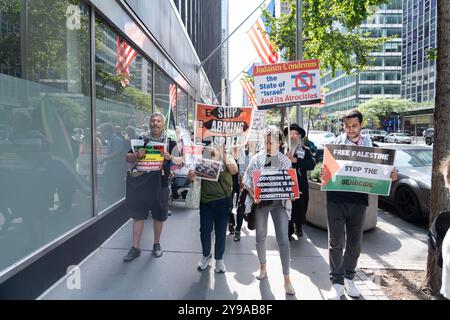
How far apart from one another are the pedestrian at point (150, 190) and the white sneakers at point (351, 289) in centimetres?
250

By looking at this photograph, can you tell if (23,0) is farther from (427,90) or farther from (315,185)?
(427,90)

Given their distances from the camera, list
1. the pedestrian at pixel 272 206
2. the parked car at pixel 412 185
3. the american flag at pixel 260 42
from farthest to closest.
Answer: the american flag at pixel 260 42
the parked car at pixel 412 185
the pedestrian at pixel 272 206

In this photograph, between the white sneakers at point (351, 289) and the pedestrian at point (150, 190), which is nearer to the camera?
the white sneakers at point (351, 289)

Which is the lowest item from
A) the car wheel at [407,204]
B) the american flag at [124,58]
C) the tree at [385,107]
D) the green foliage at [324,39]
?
the car wheel at [407,204]

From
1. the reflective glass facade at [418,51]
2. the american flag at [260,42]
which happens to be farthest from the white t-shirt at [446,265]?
the reflective glass facade at [418,51]

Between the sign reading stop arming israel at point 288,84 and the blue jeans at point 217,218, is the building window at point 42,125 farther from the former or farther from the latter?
the sign reading stop arming israel at point 288,84

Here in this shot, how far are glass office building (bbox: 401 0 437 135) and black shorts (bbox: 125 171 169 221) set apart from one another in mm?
67131

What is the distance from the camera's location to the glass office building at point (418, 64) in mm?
65438

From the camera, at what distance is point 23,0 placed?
3.93 meters

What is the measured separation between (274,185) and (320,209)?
310 cm

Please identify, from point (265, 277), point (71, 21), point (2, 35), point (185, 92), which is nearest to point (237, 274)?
point (265, 277)

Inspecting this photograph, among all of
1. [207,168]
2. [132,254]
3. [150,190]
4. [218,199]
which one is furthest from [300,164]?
[132,254]

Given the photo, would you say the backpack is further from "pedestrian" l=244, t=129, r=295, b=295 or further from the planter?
the planter

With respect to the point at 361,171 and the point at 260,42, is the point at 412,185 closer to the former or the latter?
the point at 361,171
